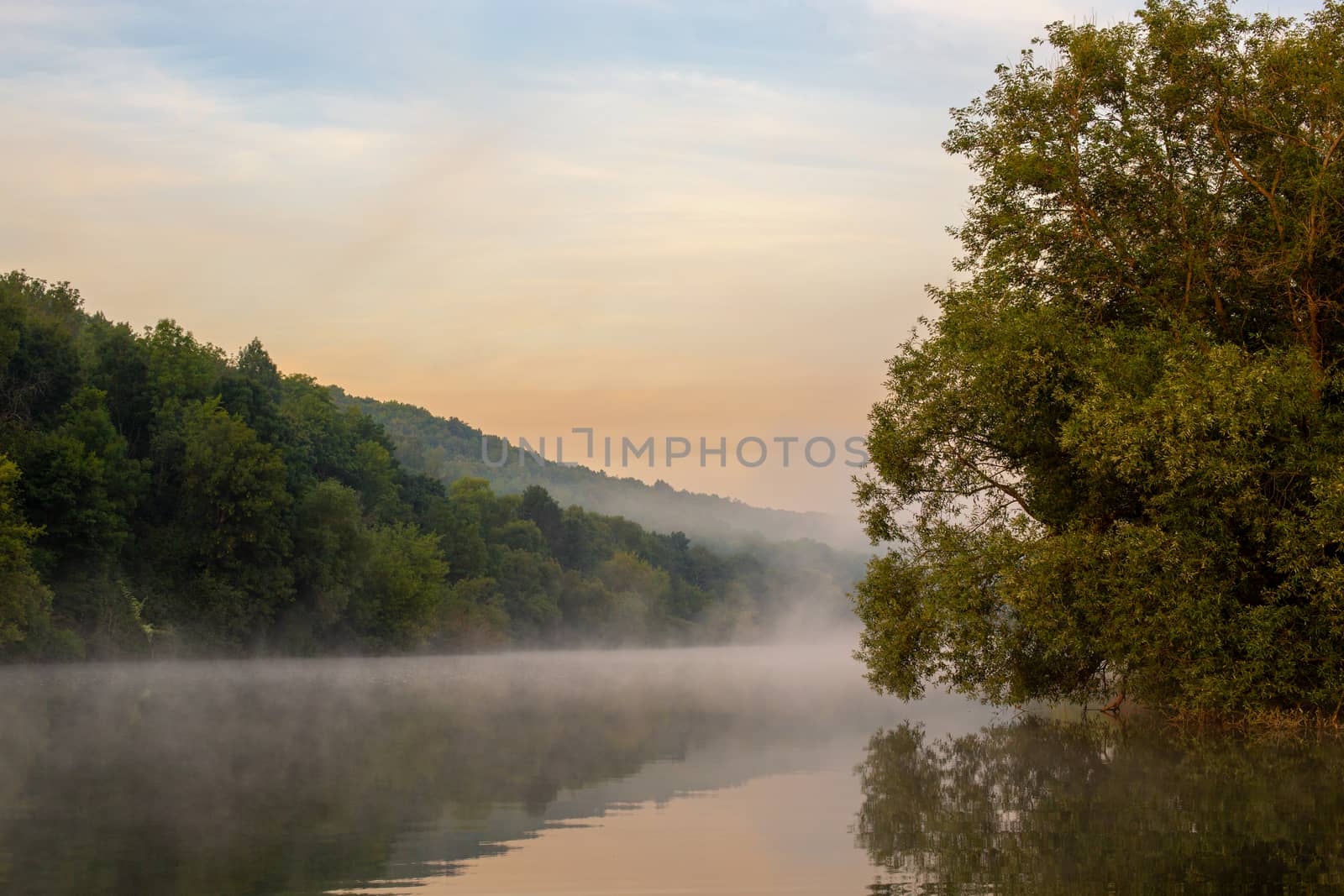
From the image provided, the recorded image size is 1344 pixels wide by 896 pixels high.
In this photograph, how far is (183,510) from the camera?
7456 cm

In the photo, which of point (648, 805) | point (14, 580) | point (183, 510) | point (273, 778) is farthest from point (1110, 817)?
point (183, 510)

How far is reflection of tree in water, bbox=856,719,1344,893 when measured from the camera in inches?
496

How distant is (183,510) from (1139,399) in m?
59.9

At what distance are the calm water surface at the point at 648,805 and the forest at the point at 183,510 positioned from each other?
97.8 feet

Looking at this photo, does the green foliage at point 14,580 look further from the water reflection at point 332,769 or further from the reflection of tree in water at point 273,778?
the reflection of tree in water at point 273,778

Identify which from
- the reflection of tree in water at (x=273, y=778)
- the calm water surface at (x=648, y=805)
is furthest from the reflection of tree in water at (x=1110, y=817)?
the reflection of tree in water at (x=273, y=778)

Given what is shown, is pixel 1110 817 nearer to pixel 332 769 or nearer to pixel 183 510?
pixel 332 769

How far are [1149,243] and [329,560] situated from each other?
208 ft

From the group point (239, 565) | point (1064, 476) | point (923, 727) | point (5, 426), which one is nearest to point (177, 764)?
point (923, 727)

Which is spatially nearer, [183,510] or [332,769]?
[332,769]

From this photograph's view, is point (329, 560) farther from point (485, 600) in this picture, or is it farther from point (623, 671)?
point (485, 600)

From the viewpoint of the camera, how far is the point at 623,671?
78.3 meters

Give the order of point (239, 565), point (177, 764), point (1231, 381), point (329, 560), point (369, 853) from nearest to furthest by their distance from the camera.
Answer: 1. point (369, 853)
2. point (177, 764)
3. point (1231, 381)
4. point (239, 565)
5. point (329, 560)

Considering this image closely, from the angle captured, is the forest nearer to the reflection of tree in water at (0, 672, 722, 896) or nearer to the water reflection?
the water reflection
